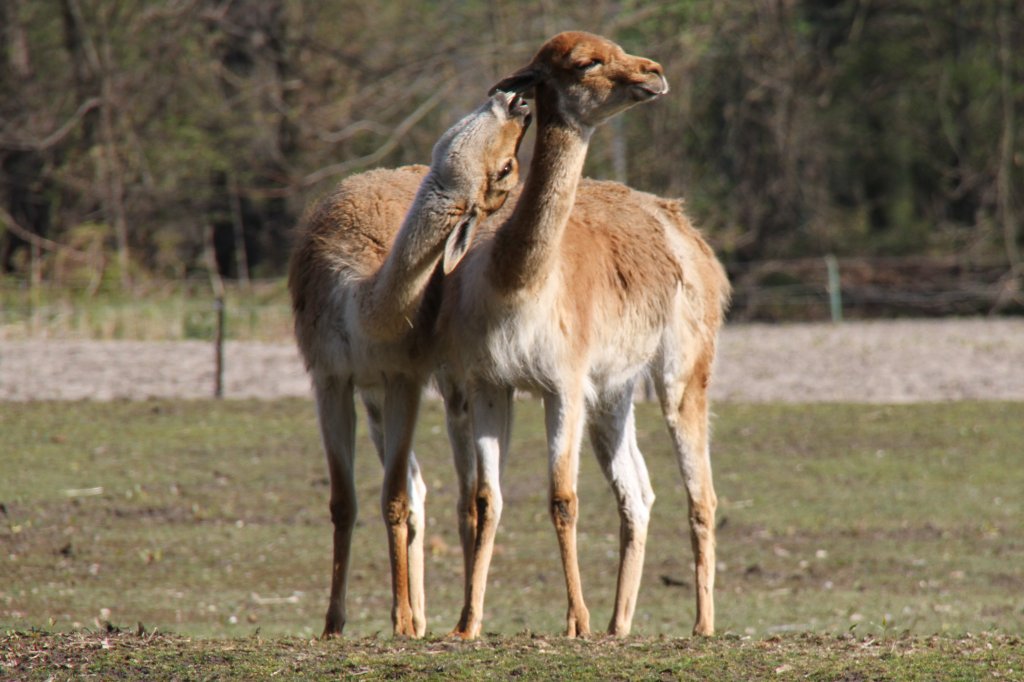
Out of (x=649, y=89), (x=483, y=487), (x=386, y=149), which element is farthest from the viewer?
(x=386, y=149)

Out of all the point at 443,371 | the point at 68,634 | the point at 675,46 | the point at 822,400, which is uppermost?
Answer: the point at 675,46

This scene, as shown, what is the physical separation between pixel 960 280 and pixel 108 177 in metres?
15.3

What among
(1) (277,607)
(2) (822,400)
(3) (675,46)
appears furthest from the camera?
(3) (675,46)

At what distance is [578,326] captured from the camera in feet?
20.5

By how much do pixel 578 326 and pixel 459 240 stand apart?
834mm

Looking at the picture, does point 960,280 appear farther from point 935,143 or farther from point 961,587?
point 961,587

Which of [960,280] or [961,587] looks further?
[960,280]

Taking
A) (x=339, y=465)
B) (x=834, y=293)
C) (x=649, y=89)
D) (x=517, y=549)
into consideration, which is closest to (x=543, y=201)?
(x=649, y=89)

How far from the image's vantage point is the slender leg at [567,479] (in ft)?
19.9

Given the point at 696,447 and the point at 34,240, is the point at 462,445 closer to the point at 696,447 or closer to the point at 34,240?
the point at 696,447

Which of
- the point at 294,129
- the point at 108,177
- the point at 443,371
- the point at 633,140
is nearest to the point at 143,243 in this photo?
the point at 108,177

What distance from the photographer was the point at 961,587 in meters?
8.66

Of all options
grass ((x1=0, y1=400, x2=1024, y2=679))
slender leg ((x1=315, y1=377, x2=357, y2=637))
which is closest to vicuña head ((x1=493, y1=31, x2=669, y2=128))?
slender leg ((x1=315, y1=377, x2=357, y2=637))

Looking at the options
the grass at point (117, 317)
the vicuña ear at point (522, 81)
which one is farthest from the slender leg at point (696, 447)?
the grass at point (117, 317)
